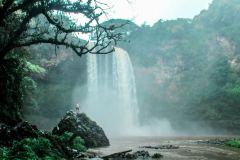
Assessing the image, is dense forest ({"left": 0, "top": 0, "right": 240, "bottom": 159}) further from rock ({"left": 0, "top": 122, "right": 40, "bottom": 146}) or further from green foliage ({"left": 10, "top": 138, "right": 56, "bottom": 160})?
green foliage ({"left": 10, "top": 138, "right": 56, "bottom": 160})

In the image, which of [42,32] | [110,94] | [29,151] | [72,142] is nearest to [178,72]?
[110,94]

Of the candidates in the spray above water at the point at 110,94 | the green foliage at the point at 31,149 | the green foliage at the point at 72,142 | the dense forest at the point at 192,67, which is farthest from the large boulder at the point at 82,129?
the dense forest at the point at 192,67

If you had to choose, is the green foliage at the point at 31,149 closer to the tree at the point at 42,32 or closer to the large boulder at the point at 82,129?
the tree at the point at 42,32

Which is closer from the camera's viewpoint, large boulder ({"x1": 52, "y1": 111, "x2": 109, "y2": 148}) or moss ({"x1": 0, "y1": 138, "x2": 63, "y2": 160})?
moss ({"x1": 0, "y1": 138, "x2": 63, "y2": 160})

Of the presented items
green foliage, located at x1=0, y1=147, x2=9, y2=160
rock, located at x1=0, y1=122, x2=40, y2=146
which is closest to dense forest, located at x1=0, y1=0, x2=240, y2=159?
rock, located at x1=0, y1=122, x2=40, y2=146

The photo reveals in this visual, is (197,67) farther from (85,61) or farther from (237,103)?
(85,61)

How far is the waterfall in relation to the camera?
4988 centimetres

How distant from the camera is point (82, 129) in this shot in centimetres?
2020

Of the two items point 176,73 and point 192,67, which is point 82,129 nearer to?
point 176,73

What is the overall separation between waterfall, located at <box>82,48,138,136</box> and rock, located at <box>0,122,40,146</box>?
38403mm

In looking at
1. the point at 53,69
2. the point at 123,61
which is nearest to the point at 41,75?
the point at 53,69

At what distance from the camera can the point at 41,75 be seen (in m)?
47.0

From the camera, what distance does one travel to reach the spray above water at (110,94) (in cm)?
4988

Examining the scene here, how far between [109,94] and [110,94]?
0.49ft
